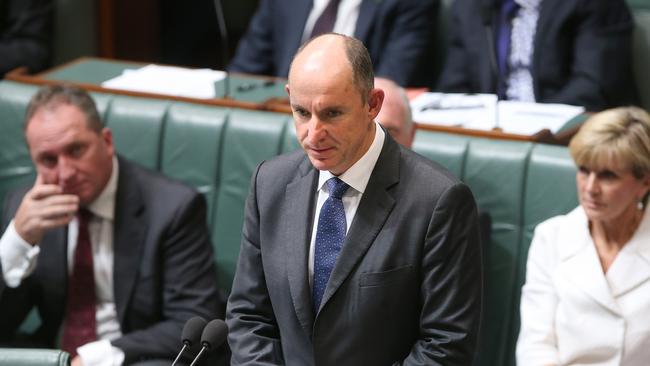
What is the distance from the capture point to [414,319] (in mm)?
1891

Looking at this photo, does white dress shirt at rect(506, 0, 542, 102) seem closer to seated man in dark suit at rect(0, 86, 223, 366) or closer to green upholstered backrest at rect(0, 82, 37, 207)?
seated man in dark suit at rect(0, 86, 223, 366)

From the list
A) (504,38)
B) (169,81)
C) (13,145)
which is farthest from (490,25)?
(13,145)

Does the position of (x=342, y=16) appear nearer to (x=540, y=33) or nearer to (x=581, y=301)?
(x=540, y=33)

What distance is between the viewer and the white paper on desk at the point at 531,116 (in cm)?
293

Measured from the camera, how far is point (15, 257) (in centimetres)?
274

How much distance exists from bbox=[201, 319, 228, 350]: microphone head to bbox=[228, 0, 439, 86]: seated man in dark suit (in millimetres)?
1866

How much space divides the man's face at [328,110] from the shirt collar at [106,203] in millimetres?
1099

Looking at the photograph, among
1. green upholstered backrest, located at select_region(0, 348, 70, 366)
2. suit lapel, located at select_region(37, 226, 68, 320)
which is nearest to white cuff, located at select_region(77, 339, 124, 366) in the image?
suit lapel, located at select_region(37, 226, 68, 320)

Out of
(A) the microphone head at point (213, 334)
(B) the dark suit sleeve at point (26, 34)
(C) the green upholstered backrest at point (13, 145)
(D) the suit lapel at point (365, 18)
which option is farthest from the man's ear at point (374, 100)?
(B) the dark suit sleeve at point (26, 34)

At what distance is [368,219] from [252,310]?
290 mm

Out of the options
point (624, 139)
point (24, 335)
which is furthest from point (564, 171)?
point (24, 335)

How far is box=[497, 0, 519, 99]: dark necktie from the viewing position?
3471 millimetres

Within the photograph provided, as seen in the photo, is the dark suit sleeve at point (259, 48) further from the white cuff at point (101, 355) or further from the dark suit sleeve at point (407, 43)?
the white cuff at point (101, 355)

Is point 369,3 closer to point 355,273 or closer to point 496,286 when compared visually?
point 496,286
